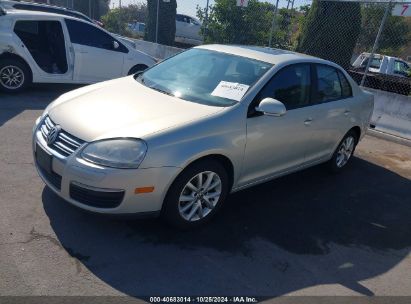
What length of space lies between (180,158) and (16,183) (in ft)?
6.45

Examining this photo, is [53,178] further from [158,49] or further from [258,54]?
[158,49]

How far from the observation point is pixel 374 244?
13.6 ft

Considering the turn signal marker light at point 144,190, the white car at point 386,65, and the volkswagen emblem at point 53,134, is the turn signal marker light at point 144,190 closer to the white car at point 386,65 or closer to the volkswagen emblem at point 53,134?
the volkswagen emblem at point 53,134

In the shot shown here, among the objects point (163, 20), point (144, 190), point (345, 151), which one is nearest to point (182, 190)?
point (144, 190)

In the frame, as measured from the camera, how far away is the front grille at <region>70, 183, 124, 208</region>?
131 inches

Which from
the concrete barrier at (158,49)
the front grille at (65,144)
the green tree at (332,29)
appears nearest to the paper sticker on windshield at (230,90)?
the front grille at (65,144)

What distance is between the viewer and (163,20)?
743 inches

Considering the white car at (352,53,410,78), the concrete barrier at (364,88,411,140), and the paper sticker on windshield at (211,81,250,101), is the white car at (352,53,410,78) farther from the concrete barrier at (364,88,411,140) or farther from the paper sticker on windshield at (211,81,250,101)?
the paper sticker on windshield at (211,81,250,101)

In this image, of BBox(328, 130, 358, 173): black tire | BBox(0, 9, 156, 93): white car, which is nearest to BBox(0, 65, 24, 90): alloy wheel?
BBox(0, 9, 156, 93): white car

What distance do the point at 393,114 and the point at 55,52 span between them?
6.87m

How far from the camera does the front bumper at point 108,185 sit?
3277mm

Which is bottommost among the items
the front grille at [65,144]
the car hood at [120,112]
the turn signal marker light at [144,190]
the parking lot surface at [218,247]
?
the parking lot surface at [218,247]

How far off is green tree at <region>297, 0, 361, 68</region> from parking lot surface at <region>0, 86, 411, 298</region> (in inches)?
365

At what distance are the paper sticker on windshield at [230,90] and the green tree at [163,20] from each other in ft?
50.8
